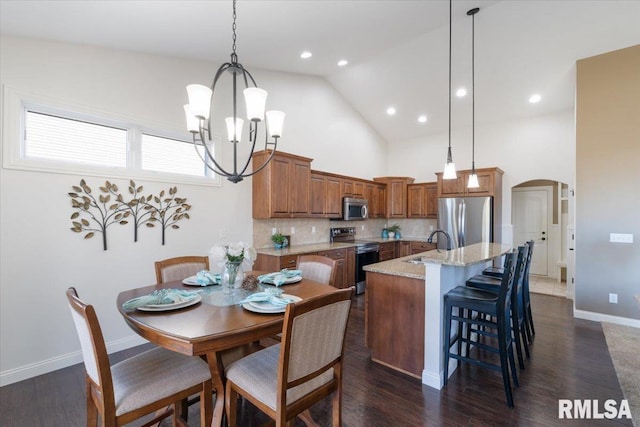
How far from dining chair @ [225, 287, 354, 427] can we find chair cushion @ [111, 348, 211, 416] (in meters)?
0.20

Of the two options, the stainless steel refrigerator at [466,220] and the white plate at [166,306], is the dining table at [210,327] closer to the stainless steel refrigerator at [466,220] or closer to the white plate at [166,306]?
the white plate at [166,306]

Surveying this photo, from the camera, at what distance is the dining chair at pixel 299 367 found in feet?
4.40

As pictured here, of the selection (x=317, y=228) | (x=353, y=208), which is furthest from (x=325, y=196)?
(x=353, y=208)

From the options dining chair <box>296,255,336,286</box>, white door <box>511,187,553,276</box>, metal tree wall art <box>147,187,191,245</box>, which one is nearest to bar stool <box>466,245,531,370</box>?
dining chair <box>296,255,336,286</box>

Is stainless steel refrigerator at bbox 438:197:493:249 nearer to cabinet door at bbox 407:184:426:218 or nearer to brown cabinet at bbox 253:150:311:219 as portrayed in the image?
cabinet door at bbox 407:184:426:218

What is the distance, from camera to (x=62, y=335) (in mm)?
2742

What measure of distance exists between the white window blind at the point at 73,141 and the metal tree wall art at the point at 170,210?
21.5 inches

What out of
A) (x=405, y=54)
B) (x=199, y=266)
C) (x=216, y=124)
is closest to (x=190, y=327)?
(x=199, y=266)

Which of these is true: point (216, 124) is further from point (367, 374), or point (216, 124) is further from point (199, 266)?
point (367, 374)

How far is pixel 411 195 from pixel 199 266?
5.16 m

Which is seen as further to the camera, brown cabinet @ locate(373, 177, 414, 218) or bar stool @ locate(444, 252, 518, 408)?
brown cabinet @ locate(373, 177, 414, 218)

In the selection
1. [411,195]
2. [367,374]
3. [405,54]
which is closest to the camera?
[367,374]

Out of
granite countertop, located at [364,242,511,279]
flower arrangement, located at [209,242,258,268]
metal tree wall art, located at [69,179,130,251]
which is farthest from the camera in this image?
metal tree wall art, located at [69,179,130,251]

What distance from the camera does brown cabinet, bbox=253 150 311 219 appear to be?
164 inches
